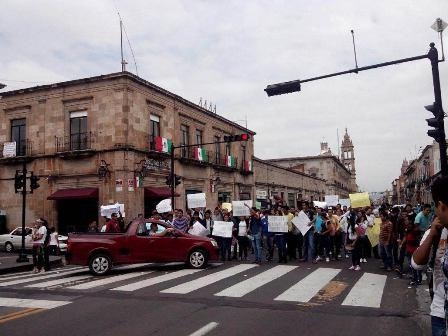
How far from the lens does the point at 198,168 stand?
32625 mm

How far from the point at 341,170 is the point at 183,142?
7487cm

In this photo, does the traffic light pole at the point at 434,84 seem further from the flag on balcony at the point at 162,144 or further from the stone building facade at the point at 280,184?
the stone building facade at the point at 280,184

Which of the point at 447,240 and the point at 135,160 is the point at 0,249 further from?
the point at 447,240

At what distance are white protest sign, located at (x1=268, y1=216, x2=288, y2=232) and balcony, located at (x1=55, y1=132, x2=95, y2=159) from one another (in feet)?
46.6

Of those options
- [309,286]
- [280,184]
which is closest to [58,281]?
[309,286]

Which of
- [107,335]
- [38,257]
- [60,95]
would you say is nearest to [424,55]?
[107,335]

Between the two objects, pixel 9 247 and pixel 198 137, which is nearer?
pixel 9 247

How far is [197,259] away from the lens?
44.2 feet

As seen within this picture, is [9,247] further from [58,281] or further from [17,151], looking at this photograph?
[58,281]

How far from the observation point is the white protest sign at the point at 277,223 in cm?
1476

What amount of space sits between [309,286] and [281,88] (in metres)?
4.92

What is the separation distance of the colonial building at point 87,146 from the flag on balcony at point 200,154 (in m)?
2.47

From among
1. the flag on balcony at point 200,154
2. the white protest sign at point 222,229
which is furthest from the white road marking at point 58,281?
the flag on balcony at point 200,154

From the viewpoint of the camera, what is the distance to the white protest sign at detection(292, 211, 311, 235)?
14586 mm
